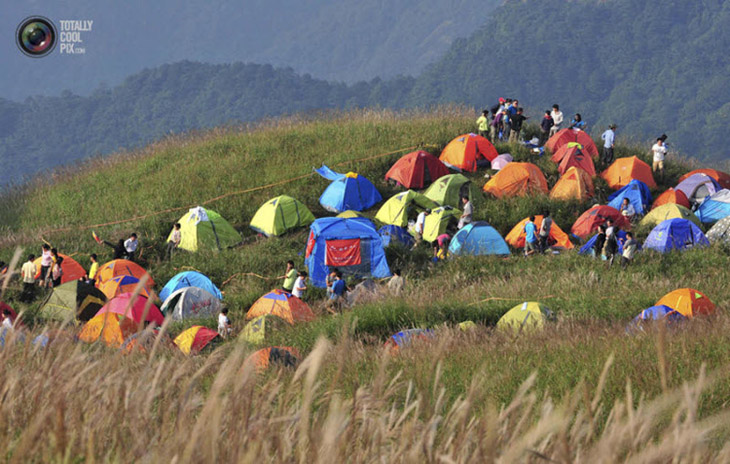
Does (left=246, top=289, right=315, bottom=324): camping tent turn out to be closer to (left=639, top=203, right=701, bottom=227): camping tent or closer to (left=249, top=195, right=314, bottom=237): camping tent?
(left=249, top=195, right=314, bottom=237): camping tent

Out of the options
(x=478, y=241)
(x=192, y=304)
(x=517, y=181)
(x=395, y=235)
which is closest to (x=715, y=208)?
(x=517, y=181)

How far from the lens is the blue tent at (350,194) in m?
22.3

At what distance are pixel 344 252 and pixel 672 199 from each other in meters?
9.56

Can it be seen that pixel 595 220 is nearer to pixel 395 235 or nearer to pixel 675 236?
pixel 675 236

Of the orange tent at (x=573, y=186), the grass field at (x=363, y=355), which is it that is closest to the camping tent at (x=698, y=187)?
the grass field at (x=363, y=355)

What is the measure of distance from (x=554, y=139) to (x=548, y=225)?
706 cm

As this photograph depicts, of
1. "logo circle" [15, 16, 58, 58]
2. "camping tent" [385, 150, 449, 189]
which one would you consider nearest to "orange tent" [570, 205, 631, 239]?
"camping tent" [385, 150, 449, 189]

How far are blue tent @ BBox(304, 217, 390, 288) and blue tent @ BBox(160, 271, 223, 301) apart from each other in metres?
2.32

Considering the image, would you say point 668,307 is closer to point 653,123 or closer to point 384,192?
point 384,192

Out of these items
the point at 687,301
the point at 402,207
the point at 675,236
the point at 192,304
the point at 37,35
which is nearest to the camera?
the point at 687,301

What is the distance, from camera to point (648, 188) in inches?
885

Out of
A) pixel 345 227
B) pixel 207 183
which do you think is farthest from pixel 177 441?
pixel 207 183

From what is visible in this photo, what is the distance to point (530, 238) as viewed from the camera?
18.2 m

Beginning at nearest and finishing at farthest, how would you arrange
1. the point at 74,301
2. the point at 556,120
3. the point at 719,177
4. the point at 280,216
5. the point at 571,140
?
1. the point at 74,301
2. the point at 280,216
3. the point at 719,177
4. the point at 571,140
5. the point at 556,120
